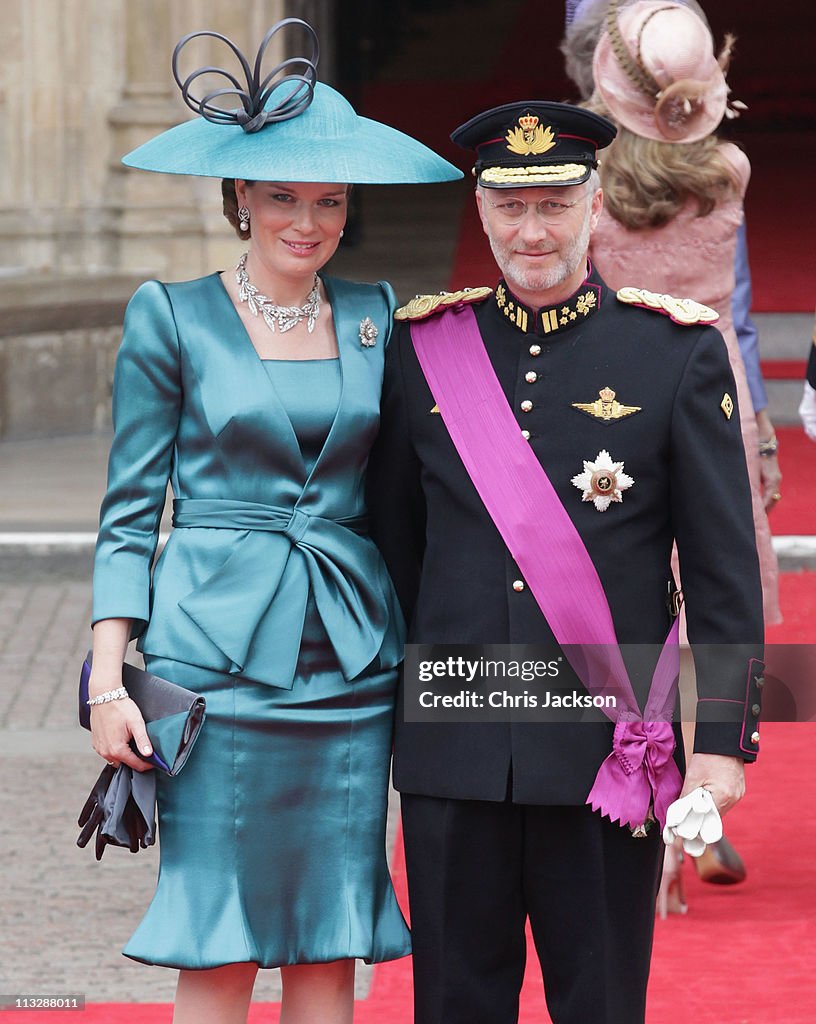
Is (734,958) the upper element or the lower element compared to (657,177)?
lower

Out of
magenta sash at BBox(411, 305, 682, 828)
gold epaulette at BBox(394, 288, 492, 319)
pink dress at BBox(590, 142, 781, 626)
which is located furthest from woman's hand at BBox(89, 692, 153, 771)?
pink dress at BBox(590, 142, 781, 626)

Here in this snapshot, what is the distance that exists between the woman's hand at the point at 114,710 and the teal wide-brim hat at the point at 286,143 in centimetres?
75

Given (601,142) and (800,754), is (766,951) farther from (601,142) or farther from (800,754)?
(601,142)

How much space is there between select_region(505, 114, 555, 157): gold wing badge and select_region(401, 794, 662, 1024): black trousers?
1008 millimetres

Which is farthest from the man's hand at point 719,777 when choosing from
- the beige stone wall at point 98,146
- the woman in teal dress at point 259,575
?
the beige stone wall at point 98,146

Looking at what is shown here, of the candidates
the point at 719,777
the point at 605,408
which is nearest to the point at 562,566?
the point at 605,408

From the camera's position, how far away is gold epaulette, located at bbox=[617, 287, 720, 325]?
3.11 meters

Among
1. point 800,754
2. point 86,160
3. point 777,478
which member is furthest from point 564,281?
point 86,160

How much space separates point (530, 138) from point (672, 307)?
35 centimetres

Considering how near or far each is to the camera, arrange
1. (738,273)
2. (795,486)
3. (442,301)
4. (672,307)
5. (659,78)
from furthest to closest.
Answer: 1. (795,486)
2. (738,273)
3. (659,78)
4. (442,301)
5. (672,307)

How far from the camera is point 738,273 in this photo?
466 centimetres

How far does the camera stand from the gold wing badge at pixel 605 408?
3076mm

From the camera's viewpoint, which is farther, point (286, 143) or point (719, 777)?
point (286, 143)

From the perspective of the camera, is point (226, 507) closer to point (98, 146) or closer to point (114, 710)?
point (114, 710)
